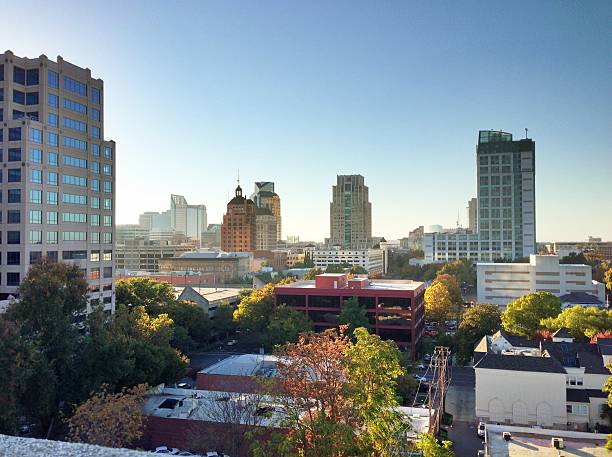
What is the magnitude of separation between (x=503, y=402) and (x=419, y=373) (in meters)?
11.8

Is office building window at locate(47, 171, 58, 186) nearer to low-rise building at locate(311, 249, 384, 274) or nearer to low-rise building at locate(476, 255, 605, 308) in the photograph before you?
low-rise building at locate(476, 255, 605, 308)

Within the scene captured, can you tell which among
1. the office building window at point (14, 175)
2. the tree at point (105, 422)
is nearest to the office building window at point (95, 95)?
the office building window at point (14, 175)

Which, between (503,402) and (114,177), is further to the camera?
(114,177)

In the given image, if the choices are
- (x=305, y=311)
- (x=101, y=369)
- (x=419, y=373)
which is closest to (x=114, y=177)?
(x=305, y=311)

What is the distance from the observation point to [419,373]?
3994 cm

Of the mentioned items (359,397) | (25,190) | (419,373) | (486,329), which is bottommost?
(419,373)

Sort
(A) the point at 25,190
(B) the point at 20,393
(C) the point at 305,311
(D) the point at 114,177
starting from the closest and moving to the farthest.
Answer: (B) the point at 20,393 < (A) the point at 25,190 < (D) the point at 114,177 < (C) the point at 305,311

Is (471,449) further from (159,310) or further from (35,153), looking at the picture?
(35,153)

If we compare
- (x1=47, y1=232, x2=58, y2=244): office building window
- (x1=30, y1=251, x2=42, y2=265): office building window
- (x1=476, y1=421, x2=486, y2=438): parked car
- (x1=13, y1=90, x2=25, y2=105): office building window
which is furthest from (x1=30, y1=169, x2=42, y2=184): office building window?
(x1=476, y1=421, x2=486, y2=438): parked car

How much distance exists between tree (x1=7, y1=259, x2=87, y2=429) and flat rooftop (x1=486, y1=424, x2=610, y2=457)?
18829 millimetres

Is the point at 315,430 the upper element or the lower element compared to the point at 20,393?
upper

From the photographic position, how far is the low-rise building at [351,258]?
125 metres

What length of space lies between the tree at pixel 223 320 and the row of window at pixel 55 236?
1338 centimetres

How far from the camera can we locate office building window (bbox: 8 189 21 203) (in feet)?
122
